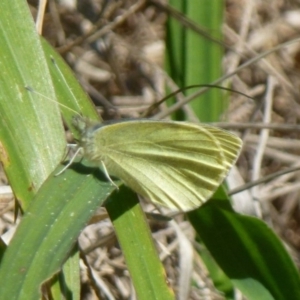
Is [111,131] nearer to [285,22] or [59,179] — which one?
[59,179]

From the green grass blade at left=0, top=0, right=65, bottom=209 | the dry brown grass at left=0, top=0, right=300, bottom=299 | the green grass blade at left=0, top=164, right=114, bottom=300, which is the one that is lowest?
the dry brown grass at left=0, top=0, right=300, bottom=299

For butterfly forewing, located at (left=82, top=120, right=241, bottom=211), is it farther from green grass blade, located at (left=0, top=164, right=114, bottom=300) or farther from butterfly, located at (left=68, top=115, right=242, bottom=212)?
green grass blade, located at (left=0, top=164, right=114, bottom=300)

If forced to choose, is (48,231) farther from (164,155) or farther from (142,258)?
(164,155)

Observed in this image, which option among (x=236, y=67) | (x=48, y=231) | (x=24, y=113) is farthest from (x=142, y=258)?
(x=236, y=67)

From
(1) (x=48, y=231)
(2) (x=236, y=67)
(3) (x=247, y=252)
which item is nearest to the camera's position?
(1) (x=48, y=231)

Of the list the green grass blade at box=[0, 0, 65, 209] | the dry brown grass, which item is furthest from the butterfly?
the dry brown grass

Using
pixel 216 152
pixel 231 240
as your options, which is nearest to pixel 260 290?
pixel 231 240

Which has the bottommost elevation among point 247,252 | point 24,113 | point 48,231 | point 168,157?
point 247,252

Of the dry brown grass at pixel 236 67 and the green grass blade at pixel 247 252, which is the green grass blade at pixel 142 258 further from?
the dry brown grass at pixel 236 67
